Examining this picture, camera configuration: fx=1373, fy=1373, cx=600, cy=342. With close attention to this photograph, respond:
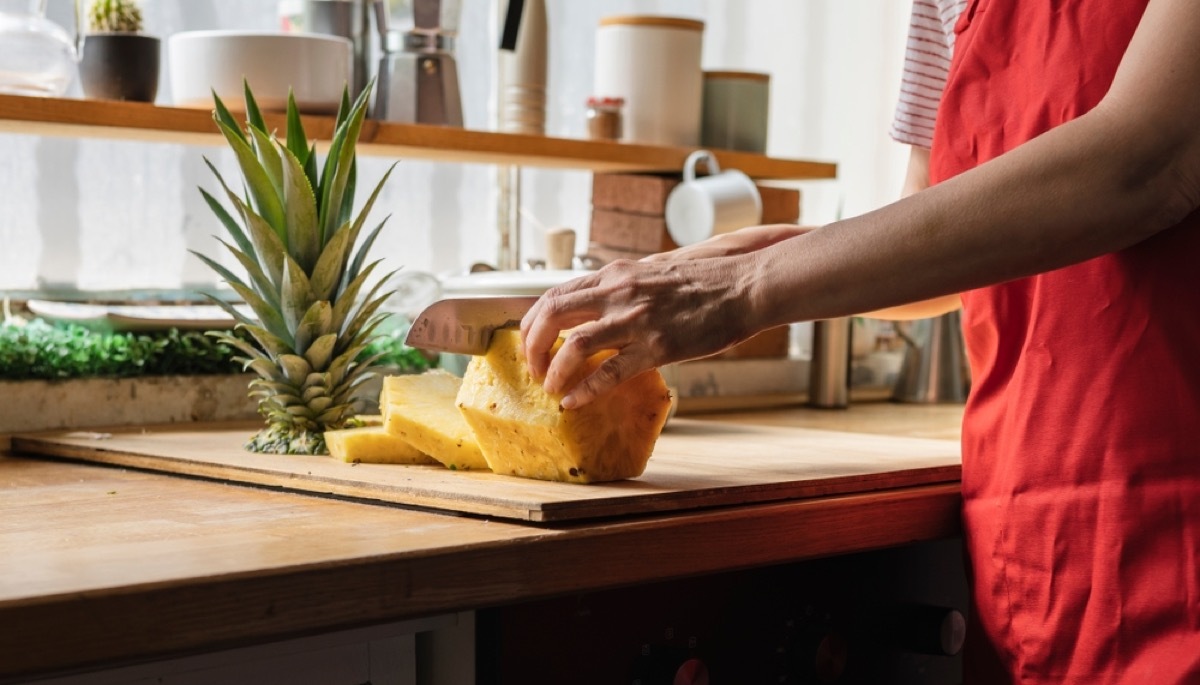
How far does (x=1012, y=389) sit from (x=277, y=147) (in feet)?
2.69

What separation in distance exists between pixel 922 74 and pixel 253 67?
0.87 meters

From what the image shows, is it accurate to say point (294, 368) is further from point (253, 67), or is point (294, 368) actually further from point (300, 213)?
point (253, 67)

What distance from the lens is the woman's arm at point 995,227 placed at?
3.40 feet

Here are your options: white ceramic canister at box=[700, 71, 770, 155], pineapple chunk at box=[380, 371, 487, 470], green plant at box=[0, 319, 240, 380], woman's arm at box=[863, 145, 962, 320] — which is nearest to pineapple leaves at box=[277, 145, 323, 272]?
pineapple chunk at box=[380, 371, 487, 470]

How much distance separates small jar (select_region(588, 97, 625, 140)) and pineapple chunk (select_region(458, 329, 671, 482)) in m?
1.06

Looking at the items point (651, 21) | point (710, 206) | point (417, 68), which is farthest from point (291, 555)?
point (651, 21)

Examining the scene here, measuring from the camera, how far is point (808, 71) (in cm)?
304

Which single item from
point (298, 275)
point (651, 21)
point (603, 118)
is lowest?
point (298, 275)

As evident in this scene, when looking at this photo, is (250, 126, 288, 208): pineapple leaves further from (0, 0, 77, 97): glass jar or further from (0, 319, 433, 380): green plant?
(0, 0, 77, 97): glass jar

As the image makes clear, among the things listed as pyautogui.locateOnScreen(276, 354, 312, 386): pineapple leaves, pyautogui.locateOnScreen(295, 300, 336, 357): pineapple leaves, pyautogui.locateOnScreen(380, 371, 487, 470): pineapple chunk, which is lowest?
pyautogui.locateOnScreen(380, 371, 487, 470): pineapple chunk

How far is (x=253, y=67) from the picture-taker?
1.82m

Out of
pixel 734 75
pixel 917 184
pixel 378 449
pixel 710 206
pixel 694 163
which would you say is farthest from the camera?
pixel 734 75

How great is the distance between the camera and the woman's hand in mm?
1151

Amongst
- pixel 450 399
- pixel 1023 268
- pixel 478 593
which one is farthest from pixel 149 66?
pixel 1023 268
